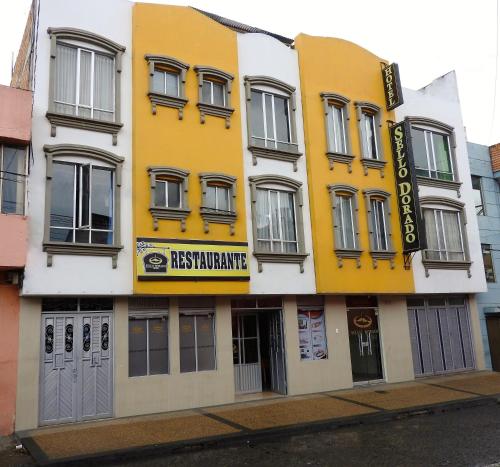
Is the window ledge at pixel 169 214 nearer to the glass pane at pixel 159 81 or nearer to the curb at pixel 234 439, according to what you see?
the glass pane at pixel 159 81

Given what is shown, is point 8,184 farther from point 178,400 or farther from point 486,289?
point 486,289

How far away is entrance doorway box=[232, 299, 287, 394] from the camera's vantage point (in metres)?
15.4

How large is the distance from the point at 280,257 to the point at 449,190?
852 cm

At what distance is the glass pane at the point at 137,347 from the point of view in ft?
43.1

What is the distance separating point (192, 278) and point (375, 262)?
6598 millimetres

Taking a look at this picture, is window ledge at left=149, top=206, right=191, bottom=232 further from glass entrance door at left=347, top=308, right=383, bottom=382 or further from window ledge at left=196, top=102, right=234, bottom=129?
glass entrance door at left=347, top=308, right=383, bottom=382

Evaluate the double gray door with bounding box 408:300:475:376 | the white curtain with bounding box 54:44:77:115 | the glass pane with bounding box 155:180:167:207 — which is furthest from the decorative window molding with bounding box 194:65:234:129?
the double gray door with bounding box 408:300:475:376

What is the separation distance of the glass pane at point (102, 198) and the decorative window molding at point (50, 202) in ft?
0.51

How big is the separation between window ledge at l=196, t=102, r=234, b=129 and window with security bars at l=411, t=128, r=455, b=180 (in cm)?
798

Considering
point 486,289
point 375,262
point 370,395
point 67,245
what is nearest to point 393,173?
point 375,262

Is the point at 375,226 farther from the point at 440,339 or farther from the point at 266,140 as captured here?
the point at 440,339

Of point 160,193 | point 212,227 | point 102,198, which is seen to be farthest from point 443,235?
point 102,198

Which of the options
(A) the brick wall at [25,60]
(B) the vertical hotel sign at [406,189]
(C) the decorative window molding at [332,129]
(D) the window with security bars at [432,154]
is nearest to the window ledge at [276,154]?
(C) the decorative window molding at [332,129]

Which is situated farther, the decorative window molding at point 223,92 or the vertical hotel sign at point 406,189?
the vertical hotel sign at point 406,189
